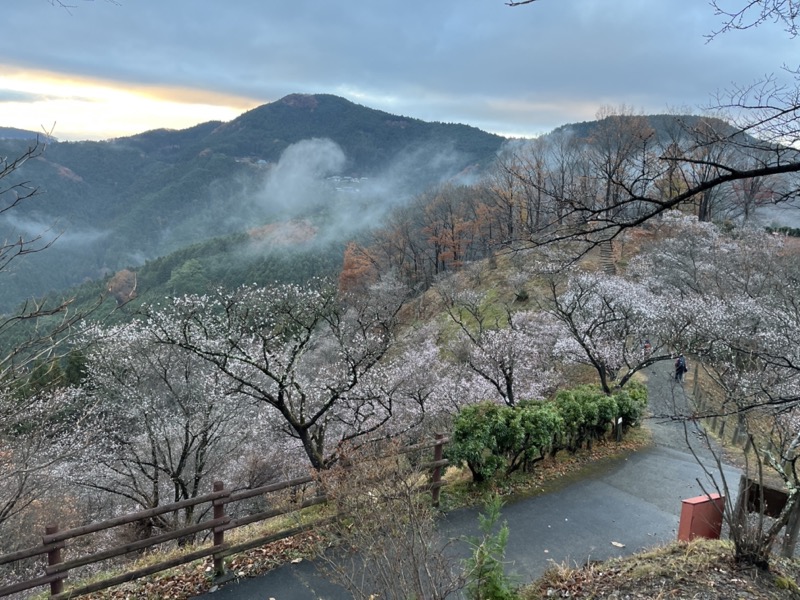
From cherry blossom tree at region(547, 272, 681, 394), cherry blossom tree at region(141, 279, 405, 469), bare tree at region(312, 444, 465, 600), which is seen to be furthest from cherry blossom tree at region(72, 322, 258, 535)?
cherry blossom tree at region(547, 272, 681, 394)

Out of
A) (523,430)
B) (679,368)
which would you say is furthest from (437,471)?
(679,368)

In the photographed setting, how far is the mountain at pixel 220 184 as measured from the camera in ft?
367

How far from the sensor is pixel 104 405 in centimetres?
1750

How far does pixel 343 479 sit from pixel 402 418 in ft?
41.9

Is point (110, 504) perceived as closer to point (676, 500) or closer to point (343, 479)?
point (343, 479)

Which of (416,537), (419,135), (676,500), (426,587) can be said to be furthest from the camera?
(419,135)

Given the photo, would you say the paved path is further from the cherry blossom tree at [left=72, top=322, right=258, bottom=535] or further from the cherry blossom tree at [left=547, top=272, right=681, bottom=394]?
the cherry blossom tree at [left=547, top=272, right=681, bottom=394]

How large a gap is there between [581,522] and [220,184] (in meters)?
157

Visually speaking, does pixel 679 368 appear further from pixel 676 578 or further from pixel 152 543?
pixel 152 543

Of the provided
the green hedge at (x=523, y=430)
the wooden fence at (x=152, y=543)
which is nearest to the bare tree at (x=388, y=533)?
the wooden fence at (x=152, y=543)

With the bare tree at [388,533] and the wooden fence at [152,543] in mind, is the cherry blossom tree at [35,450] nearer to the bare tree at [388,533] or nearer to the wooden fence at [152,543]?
the wooden fence at [152,543]

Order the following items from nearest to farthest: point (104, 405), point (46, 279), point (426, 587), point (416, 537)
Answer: point (416, 537) → point (426, 587) → point (104, 405) → point (46, 279)

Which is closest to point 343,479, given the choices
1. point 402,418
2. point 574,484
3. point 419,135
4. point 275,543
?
point 275,543

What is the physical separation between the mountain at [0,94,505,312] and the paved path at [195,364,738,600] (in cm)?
7637
